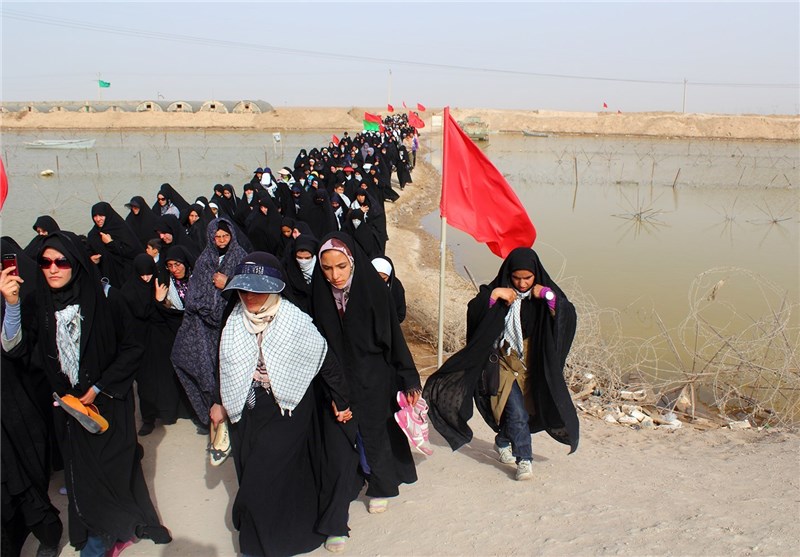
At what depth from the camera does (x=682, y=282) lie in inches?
426

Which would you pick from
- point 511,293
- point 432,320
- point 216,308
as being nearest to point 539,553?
point 511,293

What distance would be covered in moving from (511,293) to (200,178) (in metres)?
21.7

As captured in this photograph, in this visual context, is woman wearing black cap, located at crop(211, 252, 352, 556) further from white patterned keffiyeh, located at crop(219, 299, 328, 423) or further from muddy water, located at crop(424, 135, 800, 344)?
muddy water, located at crop(424, 135, 800, 344)

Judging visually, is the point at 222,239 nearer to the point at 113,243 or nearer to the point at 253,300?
the point at 253,300

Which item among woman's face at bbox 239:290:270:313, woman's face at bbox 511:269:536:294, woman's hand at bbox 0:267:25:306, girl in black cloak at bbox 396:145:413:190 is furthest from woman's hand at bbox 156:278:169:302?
girl in black cloak at bbox 396:145:413:190

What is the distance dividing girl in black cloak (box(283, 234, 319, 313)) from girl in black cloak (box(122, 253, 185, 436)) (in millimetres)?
1045

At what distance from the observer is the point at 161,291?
172 inches

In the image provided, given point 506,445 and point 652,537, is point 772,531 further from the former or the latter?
point 506,445

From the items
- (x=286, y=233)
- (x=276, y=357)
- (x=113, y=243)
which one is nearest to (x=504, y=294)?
(x=276, y=357)

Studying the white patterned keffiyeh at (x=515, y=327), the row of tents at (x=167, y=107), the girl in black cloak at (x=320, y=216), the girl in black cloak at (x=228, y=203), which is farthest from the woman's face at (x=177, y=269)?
the row of tents at (x=167, y=107)

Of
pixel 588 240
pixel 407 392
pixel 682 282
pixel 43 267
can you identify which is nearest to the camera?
pixel 43 267

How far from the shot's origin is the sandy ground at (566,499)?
3.08 meters

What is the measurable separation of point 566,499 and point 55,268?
9.03ft

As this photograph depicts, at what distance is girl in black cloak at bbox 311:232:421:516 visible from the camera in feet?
10.1
